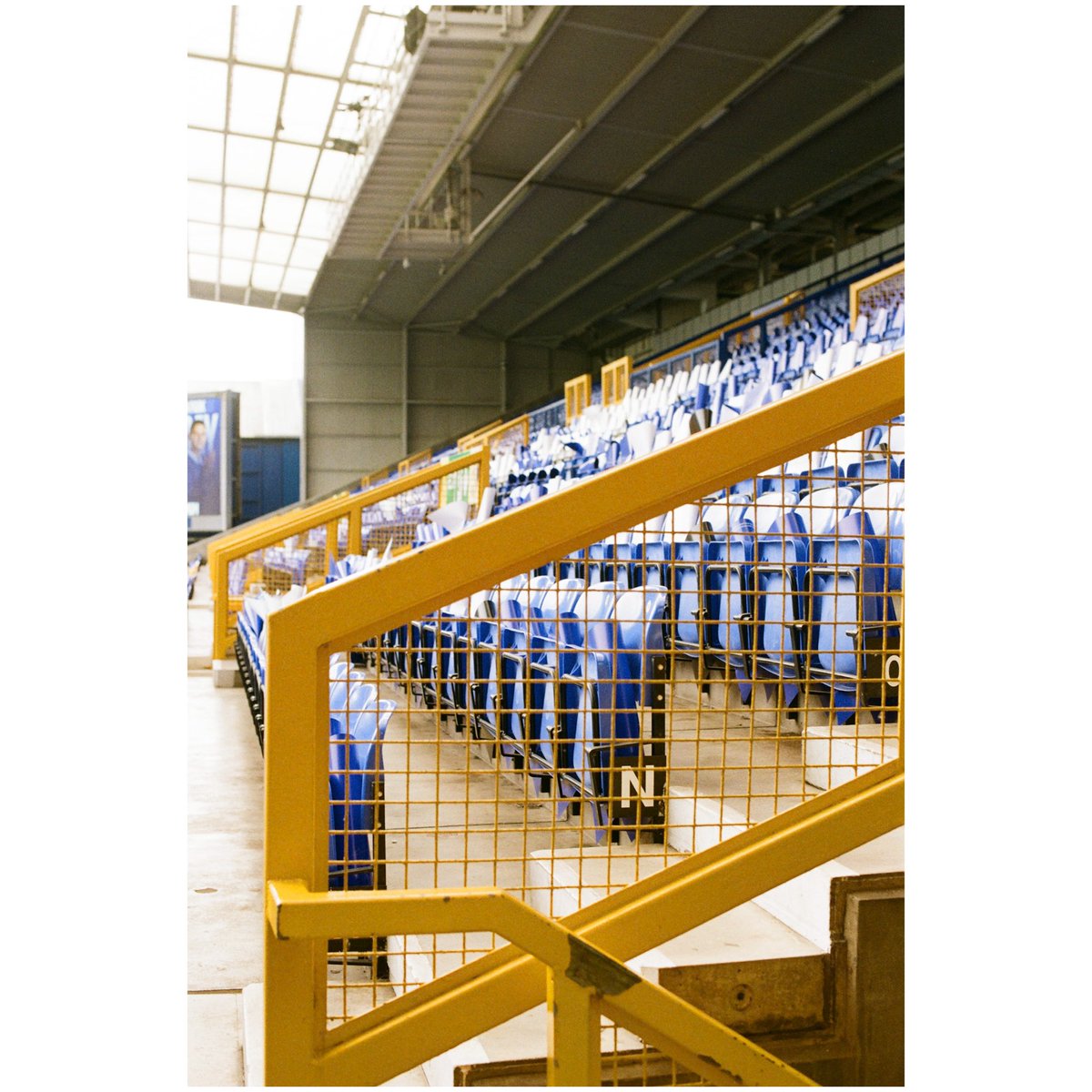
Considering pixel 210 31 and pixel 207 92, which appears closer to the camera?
pixel 210 31

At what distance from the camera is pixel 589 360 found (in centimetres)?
2088

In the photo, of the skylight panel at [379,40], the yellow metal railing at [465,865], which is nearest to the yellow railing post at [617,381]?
the skylight panel at [379,40]

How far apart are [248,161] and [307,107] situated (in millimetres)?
2031

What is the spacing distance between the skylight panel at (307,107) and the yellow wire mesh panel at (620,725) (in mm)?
9659

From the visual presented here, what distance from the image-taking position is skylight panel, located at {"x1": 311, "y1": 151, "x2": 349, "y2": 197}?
13.2m

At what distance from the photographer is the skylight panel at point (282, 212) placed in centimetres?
1487

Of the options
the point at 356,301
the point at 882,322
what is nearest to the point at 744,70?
the point at 882,322

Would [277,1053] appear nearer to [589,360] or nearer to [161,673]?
[161,673]

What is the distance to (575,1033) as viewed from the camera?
1.20 metres

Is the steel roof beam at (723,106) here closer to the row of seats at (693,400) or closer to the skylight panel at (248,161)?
the row of seats at (693,400)

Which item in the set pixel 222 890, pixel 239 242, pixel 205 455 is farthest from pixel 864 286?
pixel 205 455

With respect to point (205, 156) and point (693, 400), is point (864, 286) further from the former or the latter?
point (205, 156)

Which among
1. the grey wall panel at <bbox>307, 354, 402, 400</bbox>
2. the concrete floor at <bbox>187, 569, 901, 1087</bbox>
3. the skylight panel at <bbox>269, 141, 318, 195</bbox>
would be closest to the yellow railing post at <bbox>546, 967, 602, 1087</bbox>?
the concrete floor at <bbox>187, 569, 901, 1087</bbox>

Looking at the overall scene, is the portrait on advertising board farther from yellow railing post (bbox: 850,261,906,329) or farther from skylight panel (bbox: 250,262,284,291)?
yellow railing post (bbox: 850,261,906,329)
